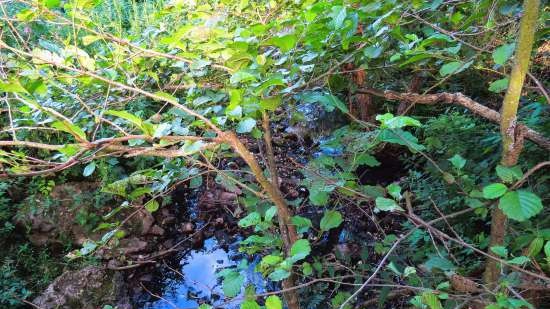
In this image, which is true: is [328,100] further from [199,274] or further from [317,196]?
[199,274]

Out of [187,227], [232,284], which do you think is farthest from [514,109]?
[187,227]

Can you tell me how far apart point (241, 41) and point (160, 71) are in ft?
2.57

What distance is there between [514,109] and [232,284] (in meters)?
0.80

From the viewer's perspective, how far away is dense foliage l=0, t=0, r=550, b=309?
0.80 m

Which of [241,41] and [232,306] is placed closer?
[241,41]

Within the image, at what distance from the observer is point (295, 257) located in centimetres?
79

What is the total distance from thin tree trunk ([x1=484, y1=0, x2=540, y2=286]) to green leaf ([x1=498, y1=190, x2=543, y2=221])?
124 millimetres

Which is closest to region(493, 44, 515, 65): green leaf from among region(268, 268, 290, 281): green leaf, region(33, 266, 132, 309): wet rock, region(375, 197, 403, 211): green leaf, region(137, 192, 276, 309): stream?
region(375, 197, 403, 211): green leaf

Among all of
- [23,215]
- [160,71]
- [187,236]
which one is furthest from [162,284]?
[160,71]

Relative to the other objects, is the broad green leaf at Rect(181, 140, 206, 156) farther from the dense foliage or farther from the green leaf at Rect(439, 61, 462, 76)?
the green leaf at Rect(439, 61, 462, 76)

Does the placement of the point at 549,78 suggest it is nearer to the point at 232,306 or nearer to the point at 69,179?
the point at 232,306

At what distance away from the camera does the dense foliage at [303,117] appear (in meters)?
0.80

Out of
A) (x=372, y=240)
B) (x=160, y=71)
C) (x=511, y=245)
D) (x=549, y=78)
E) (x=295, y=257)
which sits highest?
(x=160, y=71)

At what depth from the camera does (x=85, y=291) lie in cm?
250
